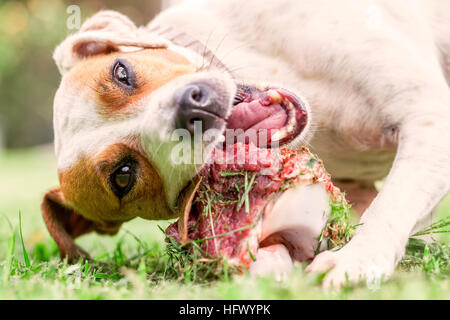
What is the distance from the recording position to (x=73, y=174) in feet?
8.59

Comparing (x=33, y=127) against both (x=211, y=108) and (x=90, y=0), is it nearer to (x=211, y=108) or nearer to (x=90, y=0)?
(x=90, y=0)

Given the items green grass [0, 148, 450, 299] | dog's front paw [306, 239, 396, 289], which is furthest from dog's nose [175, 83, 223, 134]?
dog's front paw [306, 239, 396, 289]

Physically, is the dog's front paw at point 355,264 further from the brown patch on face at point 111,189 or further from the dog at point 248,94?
the brown patch on face at point 111,189

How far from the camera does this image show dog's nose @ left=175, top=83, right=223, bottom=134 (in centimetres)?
217

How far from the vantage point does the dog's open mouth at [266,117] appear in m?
2.37

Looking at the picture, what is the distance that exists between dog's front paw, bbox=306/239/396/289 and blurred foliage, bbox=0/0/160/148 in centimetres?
1380

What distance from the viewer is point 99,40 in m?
2.84

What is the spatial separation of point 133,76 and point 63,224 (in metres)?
0.96

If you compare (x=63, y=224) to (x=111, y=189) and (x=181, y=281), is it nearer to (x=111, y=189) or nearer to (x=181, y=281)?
(x=111, y=189)

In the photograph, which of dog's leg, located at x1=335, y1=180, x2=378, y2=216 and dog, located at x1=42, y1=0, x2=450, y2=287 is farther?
dog's leg, located at x1=335, y1=180, x2=378, y2=216

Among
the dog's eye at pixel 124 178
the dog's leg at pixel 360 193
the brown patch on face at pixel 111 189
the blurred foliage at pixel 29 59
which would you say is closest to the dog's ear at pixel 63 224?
the brown patch on face at pixel 111 189

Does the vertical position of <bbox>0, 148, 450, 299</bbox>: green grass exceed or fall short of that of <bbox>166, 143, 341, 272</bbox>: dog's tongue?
it falls short

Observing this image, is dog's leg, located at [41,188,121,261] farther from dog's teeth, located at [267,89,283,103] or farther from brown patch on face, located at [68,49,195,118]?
dog's teeth, located at [267,89,283,103]

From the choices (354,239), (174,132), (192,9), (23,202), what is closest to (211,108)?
(174,132)
